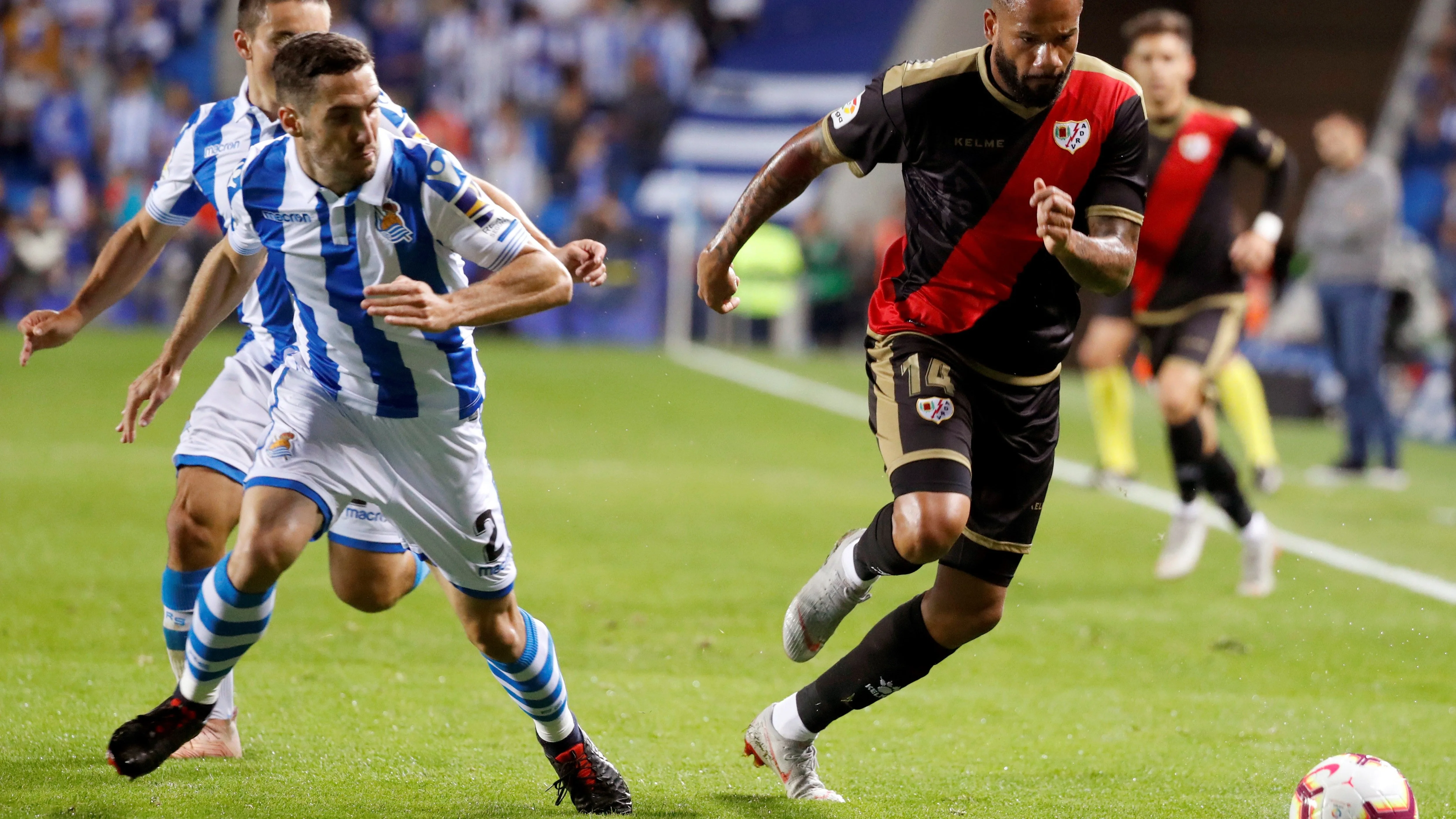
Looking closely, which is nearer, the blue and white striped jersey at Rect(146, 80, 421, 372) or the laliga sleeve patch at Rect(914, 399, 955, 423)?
the laliga sleeve patch at Rect(914, 399, 955, 423)

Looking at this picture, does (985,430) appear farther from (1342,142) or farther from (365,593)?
(1342,142)

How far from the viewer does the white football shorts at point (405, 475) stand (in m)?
4.12

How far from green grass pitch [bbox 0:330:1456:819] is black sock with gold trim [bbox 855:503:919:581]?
64 centimetres

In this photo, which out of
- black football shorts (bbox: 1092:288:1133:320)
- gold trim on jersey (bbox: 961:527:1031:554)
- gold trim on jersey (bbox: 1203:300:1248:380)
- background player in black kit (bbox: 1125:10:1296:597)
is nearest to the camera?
gold trim on jersey (bbox: 961:527:1031:554)

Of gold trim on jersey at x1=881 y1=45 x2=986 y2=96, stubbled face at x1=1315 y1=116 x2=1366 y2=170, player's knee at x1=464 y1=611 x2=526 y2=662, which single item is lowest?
stubbled face at x1=1315 y1=116 x2=1366 y2=170

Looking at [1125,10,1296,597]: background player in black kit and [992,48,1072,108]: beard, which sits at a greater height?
[992,48,1072,108]: beard

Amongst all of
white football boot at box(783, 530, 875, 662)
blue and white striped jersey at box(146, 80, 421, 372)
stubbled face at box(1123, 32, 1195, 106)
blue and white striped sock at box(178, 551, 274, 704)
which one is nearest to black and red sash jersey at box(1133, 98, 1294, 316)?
stubbled face at box(1123, 32, 1195, 106)

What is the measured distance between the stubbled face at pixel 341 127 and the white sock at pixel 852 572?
1559mm

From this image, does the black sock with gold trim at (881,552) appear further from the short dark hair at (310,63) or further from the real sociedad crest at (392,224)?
the short dark hair at (310,63)

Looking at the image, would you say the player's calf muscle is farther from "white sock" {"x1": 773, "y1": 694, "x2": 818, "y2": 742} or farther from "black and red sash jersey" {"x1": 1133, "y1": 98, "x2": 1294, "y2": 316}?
"black and red sash jersey" {"x1": 1133, "y1": 98, "x2": 1294, "y2": 316}

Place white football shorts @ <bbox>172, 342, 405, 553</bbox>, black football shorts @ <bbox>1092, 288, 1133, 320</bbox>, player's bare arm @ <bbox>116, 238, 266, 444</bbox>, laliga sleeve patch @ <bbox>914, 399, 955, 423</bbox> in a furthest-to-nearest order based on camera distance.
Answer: black football shorts @ <bbox>1092, 288, 1133, 320</bbox> < white football shorts @ <bbox>172, 342, 405, 553</bbox> < player's bare arm @ <bbox>116, 238, 266, 444</bbox> < laliga sleeve patch @ <bbox>914, 399, 955, 423</bbox>

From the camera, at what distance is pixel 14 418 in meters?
12.1

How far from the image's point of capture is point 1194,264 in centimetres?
805

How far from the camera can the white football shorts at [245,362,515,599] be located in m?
4.12
